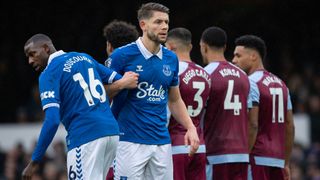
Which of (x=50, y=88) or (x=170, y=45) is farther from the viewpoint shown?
(x=170, y=45)

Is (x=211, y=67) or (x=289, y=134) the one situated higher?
(x=211, y=67)

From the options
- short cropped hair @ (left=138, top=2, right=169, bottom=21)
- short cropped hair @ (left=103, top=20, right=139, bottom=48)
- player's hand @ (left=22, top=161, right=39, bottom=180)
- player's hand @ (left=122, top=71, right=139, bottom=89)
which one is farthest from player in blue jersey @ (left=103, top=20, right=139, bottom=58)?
player's hand @ (left=22, top=161, right=39, bottom=180)

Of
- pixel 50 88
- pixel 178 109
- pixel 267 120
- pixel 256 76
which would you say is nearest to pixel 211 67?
pixel 256 76

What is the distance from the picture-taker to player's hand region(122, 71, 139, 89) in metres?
10.7

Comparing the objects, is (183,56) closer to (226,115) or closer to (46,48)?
(226,115)

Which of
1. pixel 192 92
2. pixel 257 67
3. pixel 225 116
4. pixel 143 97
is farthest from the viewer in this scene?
pixel 257 67

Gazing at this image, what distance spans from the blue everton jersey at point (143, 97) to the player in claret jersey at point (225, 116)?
1533 mm

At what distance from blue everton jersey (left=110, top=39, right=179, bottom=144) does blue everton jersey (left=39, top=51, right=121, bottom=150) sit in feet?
1.86

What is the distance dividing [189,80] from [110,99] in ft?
4.75

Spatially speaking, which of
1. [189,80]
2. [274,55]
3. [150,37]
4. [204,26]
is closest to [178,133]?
[189,80]

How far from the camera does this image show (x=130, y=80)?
422 inches

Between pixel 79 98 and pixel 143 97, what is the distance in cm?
92

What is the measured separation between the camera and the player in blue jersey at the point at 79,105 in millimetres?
10148

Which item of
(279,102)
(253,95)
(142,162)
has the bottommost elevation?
(142,162)
